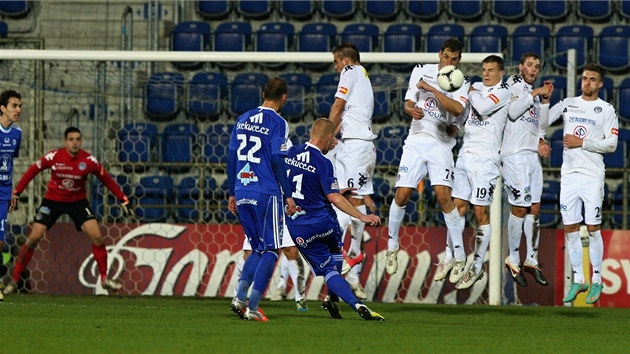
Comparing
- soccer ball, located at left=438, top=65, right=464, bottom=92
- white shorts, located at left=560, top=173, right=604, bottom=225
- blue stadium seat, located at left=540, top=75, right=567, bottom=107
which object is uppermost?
blue stadium seat, located at left=540, top=75, right=567, bottom=107

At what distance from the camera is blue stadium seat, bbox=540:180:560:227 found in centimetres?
1519

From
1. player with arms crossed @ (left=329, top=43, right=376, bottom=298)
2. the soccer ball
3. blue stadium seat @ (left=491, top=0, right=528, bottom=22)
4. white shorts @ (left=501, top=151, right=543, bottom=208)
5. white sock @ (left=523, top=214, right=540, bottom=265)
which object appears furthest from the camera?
blue stadium seat @ (left=491, top=0, right=528, bottom=22)

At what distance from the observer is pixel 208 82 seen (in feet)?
51.4

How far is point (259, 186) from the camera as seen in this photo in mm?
8828

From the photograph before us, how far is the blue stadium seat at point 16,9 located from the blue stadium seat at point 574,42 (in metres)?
9.35

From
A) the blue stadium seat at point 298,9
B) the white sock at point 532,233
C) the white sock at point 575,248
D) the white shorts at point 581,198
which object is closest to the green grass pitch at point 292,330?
the white sock at point 575,248

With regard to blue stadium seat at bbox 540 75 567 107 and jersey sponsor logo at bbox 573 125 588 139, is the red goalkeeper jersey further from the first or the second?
blue stadium seat at bbox 540 75 567 107

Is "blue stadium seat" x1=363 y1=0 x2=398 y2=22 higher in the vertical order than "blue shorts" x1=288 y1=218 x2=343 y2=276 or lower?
higher

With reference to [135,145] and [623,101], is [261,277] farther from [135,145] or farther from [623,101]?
[623,101]

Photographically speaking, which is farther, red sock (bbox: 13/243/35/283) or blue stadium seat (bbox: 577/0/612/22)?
blue stadium seat (bbox: 577/0/612/22)

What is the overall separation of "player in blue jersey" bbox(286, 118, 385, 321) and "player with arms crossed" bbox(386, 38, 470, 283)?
2075 mm

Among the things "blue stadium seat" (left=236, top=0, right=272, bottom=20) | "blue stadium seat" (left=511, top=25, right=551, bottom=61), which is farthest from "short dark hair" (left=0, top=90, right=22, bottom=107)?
"blue stadium seat" (left=511, top=25, right=551, bottom=61)

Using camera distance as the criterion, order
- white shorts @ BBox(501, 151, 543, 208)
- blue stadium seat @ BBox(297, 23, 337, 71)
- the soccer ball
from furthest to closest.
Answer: blue stadium seat @ BBox(297, 23, 337, 71) < white shorts @ BBox(501, 151, 543, 208) < the soccer ball

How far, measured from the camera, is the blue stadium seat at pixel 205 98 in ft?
49.7
